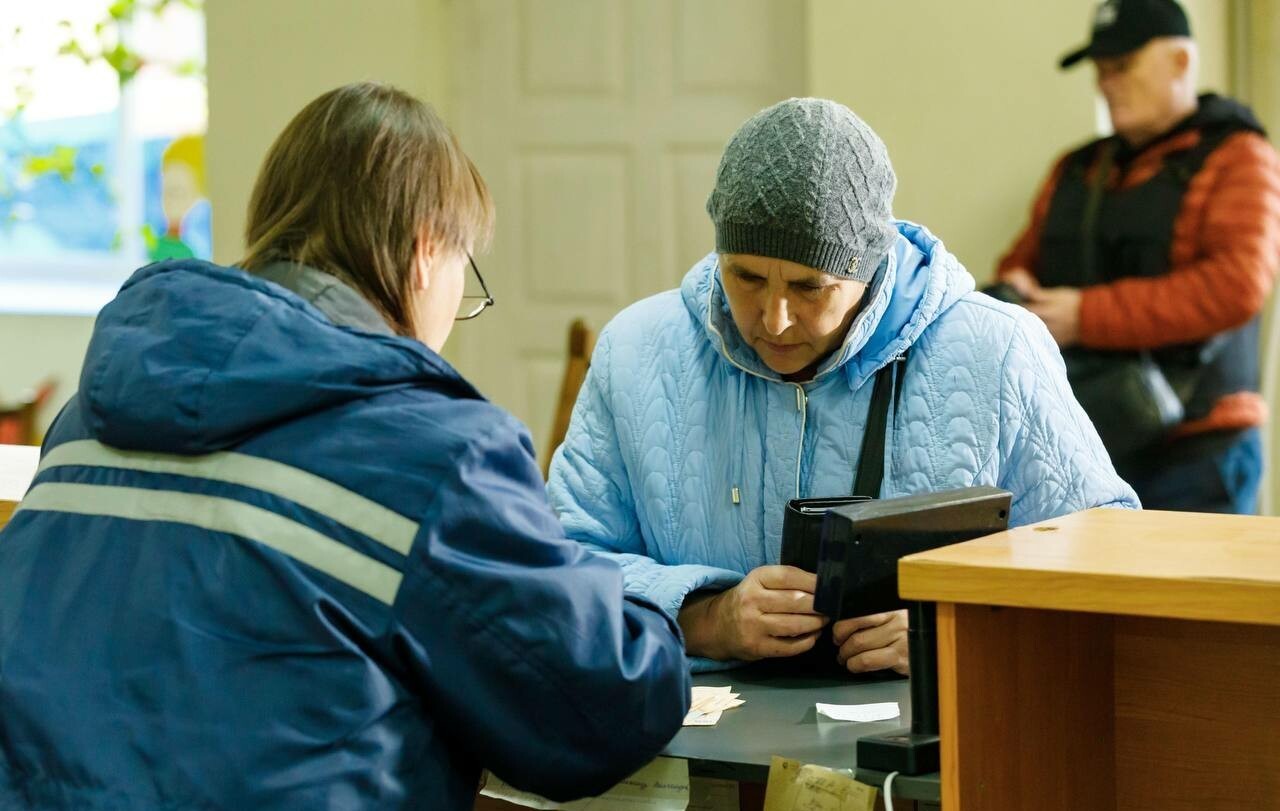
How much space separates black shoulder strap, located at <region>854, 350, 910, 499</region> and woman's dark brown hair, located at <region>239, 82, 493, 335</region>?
612mm

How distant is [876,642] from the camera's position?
1671mm

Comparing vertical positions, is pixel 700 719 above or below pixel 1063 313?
below

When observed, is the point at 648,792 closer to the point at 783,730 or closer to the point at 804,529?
the point at 783,730

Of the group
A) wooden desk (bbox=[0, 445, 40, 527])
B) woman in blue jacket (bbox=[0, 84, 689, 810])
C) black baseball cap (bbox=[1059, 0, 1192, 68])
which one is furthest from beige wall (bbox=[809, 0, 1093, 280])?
woman in blue jacket (bbox=[0, 84, 689, 810])

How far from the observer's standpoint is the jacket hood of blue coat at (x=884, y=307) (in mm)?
1853

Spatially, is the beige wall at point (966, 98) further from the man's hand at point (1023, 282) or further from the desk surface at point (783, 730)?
the desk surface at point (783, 730)

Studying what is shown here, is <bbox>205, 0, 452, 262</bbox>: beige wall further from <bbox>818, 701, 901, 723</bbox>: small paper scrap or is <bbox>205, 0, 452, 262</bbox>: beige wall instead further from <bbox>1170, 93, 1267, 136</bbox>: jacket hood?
<bbox>818, 701, 901, 723</bbox>: small paper scrap

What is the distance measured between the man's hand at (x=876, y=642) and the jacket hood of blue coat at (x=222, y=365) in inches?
23.7

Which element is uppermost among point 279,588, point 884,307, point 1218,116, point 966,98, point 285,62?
point 285,62

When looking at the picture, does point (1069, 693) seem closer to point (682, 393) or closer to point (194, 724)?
point (682, 393)

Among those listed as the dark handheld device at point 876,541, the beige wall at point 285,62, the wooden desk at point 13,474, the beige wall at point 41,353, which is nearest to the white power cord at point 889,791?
the dark handheld device at point 876,541

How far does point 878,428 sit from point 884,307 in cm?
14

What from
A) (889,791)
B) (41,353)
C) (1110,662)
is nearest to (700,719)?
(889,791)

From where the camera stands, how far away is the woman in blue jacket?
124 centimetres
